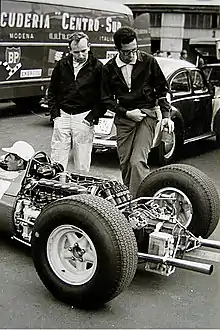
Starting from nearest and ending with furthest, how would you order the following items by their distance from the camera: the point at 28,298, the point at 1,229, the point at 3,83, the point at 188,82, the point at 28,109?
the point at 28,298 < the point at 1,229 < the point at 3,83 < the point at 188,82 < the point at 28,109

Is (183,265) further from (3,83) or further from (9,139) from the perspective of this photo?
(9,139)

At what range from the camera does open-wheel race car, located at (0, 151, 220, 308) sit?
376cm

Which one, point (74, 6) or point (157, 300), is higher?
point (74, 6)

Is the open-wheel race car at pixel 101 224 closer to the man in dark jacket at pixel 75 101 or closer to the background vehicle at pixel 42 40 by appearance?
the man in dark jacket at pixel 75 101

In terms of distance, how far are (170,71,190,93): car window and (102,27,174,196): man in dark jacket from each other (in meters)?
3.51

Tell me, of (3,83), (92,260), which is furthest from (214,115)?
(92,260)

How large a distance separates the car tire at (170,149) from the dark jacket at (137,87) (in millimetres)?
2774

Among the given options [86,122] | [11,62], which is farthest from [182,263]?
[11,62]

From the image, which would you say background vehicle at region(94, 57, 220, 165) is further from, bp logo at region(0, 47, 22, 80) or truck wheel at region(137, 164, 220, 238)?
truck wheel at region(137, 164, 220, 238)

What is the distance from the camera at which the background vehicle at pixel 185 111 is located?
850 centimetres

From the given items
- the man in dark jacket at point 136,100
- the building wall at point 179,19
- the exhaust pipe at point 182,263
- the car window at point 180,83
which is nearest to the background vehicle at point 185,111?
the car window at point 180,83

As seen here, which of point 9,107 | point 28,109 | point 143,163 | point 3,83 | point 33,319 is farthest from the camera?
point 28,109

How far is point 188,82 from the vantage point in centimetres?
949

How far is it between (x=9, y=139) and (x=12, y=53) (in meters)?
1.41
